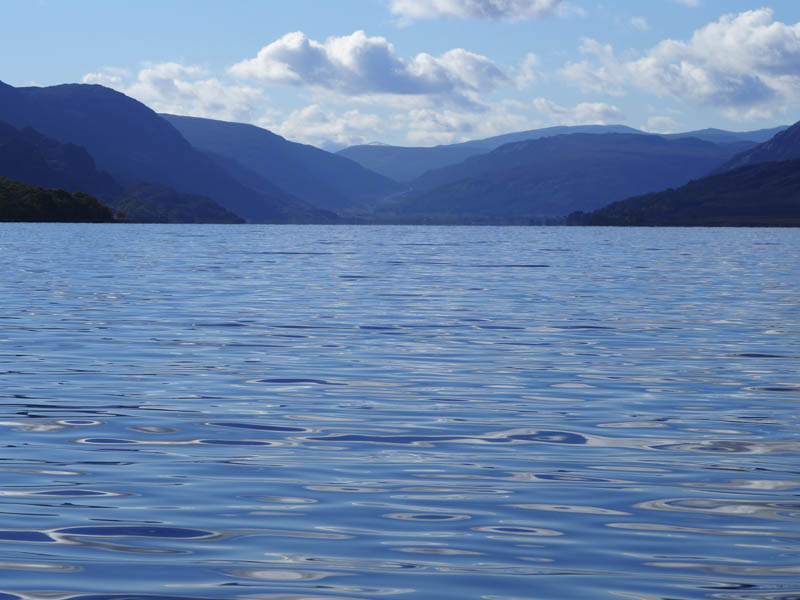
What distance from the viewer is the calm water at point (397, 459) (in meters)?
9.87

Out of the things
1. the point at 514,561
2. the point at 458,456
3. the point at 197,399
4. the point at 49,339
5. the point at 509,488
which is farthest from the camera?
Answer: the point at 49,339

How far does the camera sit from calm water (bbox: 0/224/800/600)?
32.4ft

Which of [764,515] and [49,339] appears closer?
[764,515]

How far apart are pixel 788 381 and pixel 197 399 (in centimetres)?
1180

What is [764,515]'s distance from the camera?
12.1 metres

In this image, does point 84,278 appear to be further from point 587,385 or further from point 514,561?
point 514,561

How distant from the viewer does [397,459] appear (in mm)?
14805

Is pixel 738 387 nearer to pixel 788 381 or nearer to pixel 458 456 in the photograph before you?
pixel 788 381

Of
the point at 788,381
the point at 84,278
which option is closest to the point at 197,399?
the point at 788,381

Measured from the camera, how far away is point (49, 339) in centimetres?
2892

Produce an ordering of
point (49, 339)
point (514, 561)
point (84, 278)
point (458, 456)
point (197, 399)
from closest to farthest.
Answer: point (514, 561) < point (458, 456) < point (197, 399) < point (49, 339) < point (84, 278)

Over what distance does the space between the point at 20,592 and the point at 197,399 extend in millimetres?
10638

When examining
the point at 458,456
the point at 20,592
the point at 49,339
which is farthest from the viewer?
the point at 49,339

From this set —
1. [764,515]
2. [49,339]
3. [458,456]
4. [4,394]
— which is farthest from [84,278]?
[764,515]
